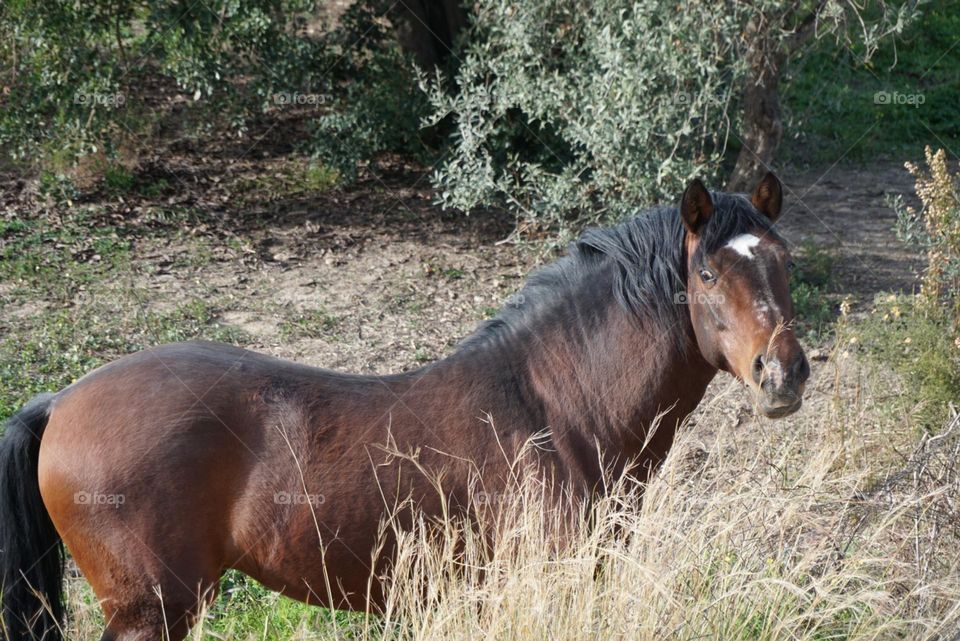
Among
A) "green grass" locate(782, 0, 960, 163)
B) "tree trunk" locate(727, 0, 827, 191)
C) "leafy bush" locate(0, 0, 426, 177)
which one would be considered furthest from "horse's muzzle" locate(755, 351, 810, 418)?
"green grass" locate(782, 0, 960, 163)

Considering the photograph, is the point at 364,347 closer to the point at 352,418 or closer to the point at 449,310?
the point at 449,310

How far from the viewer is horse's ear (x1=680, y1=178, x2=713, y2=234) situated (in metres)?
3.41

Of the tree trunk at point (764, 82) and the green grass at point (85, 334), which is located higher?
the tree trunk at point (764, 82)

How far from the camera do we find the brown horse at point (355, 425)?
3146mm

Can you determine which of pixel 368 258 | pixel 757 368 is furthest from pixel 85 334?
pixel 757 368

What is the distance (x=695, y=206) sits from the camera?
11.4 feet

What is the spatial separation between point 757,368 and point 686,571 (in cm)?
74

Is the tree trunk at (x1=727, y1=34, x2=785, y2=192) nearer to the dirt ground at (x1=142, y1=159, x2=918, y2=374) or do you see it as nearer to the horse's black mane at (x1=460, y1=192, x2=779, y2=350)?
the dirt ground at (x1=142, y1=159, x2=918, y2=374)

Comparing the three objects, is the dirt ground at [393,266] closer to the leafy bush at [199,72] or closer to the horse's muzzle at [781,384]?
the leafy bush at [199,72]

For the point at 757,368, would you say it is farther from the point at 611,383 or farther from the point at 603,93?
the point at 603,93

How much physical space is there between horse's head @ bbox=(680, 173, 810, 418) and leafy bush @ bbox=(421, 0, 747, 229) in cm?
312

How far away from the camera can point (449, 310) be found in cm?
685

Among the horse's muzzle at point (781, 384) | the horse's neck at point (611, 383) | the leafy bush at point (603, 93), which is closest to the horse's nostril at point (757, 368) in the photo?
the horse's muzzle at point (781, 384)

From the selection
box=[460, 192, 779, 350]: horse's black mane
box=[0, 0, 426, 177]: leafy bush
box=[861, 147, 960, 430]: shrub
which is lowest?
box=[861, 147, 960, 430]: shrub
